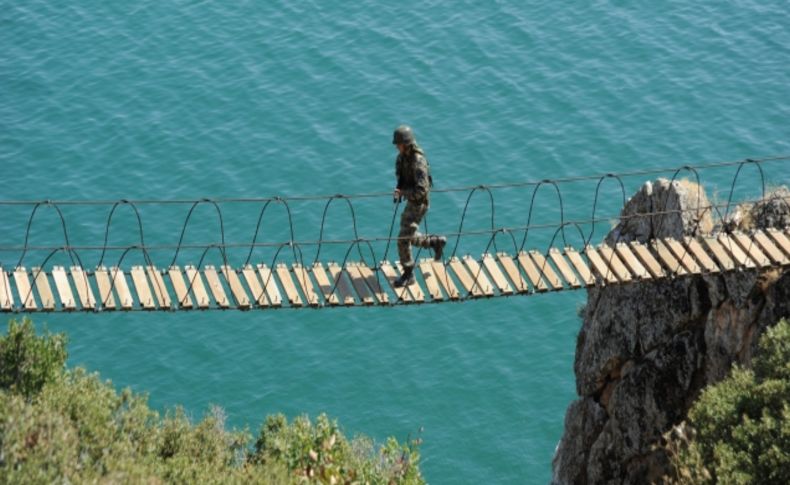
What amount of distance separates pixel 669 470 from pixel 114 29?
37.5 meters

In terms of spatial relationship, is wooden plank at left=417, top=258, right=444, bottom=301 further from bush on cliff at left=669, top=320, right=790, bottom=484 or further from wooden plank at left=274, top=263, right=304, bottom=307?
bush on cliff at left=669, top=320, right=790, bottom=484

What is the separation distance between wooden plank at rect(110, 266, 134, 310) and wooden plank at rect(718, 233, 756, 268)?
10605 mm

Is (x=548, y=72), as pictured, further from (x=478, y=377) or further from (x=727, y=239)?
(x=727, y=239)

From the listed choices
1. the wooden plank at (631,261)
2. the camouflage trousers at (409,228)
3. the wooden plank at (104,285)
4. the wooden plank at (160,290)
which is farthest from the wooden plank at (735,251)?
the wooden plank at (104,285)

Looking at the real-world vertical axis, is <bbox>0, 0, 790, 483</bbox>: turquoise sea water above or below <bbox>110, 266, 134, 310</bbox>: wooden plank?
above

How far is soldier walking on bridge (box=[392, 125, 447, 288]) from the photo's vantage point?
75.9ft

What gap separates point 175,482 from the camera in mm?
25641

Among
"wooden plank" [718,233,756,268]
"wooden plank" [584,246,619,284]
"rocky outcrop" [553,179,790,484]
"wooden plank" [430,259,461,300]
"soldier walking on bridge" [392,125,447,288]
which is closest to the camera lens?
"soldier walking on bridge" [392,125,447,288]

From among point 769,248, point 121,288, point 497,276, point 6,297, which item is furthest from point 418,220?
point 6,297

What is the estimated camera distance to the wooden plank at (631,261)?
2480 centimetres

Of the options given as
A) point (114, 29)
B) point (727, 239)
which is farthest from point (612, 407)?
point (114, 29)

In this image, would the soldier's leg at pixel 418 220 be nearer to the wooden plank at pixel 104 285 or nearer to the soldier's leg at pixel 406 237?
the soldier's leg at pixel 406 237

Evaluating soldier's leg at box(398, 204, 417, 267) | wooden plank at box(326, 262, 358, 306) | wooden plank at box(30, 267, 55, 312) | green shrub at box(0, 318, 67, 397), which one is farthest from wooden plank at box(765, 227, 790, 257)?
green shrub at box(0, 318, 67, 397)

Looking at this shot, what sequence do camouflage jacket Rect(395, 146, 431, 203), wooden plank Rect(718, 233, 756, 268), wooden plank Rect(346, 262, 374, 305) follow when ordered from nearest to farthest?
camouflage jacket Rect(395, 146, 431, 203)
wooden plank Rect(346, 262, 374, 305)
wooden plank Rect(718, 233, 756, 268)
